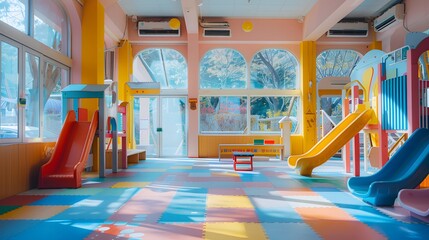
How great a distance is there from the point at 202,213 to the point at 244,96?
354 inches

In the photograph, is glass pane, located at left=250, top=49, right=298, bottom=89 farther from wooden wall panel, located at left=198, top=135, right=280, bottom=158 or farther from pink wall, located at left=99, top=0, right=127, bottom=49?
pink wall, located at left=99, top=0, right=127, bottom=49

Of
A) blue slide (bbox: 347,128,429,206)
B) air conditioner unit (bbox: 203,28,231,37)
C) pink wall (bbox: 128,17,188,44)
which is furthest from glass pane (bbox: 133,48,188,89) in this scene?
blue slide (bbox: 347,128,429,206)

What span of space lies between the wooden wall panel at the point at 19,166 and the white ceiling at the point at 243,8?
6.29m

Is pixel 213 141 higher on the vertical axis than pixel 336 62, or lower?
lower

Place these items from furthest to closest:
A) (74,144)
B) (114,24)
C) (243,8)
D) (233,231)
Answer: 1. (243,8)
2. (114,24)
3. (74,144)
4. (233,231)

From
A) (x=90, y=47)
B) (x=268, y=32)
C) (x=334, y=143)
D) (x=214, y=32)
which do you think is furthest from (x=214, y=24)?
(x=334, y=143)

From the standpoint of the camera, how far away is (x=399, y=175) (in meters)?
5.08

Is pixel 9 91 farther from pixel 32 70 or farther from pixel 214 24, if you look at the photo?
pixel 214 24

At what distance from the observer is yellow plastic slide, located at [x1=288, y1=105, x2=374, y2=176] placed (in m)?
7.05

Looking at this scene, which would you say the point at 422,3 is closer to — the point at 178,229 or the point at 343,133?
the point at 343,133

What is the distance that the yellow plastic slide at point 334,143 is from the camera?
23.1ft

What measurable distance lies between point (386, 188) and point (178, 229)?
2.69m

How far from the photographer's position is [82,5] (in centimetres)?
837

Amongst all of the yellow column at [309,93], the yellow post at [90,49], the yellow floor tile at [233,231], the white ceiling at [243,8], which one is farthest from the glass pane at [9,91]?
the yellow column at [309,93]
